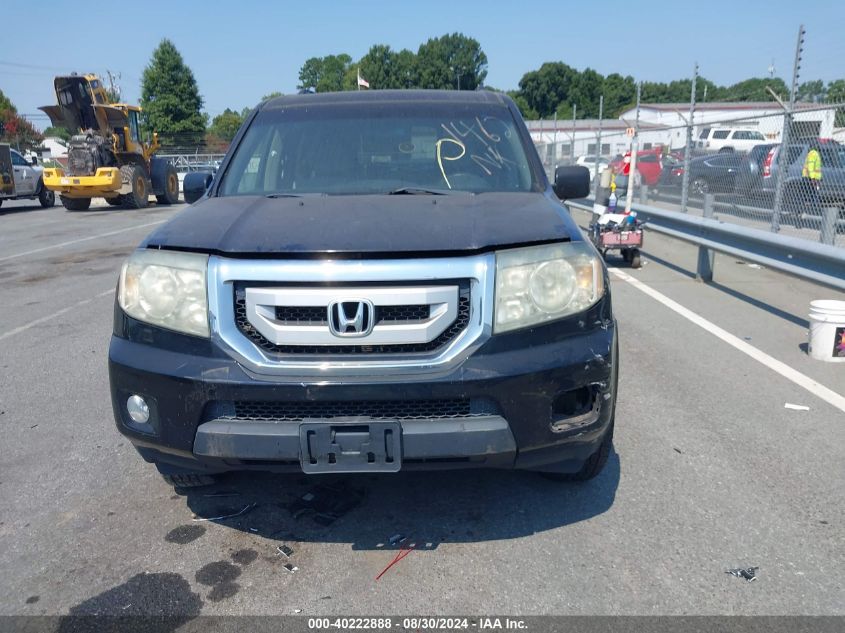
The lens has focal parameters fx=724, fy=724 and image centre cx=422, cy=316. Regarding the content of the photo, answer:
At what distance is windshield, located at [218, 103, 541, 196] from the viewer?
377 centimetres

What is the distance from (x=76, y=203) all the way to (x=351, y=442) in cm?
2358

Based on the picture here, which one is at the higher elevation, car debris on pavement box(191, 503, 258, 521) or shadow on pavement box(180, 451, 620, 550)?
shadow on pavement box(180, 451, 620, 550)

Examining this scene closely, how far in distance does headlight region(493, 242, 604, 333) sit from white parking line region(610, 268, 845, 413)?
2.70m

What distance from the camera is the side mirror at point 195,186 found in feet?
14.0

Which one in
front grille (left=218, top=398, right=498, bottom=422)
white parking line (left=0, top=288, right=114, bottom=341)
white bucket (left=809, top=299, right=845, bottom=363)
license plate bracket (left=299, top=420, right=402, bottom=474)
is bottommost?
white parking line (left=0, top=288, right=114, bottom=341)

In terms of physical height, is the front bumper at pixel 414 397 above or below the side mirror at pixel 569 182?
below

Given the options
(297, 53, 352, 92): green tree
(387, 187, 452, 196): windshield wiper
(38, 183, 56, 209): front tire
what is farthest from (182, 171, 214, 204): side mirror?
(297, 53, 352, 92): green tree

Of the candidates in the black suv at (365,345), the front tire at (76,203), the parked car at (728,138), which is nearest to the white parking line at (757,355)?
the black suv at (365,345)

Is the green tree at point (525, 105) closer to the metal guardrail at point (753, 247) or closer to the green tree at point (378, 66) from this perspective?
the green tree at point (378, 66)

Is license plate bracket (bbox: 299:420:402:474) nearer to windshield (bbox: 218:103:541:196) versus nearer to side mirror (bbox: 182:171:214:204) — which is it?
windshield (bbox: 218:103:541:196)

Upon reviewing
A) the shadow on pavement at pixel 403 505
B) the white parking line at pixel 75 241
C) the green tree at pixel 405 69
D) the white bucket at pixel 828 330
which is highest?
the green tree at pixel 405 69

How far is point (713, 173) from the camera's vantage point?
1398 centimetres

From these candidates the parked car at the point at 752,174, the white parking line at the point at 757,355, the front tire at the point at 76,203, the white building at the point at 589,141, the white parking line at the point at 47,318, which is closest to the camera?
the white parking line at the point at 757,355

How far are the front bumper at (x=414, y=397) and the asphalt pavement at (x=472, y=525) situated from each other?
0.46 m
